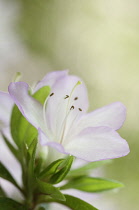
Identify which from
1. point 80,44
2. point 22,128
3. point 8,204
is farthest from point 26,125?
point 80,44

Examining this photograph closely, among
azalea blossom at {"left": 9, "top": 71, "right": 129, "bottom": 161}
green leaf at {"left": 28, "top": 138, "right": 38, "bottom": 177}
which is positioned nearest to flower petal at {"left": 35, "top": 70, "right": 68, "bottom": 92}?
azalea blossom at {"left": 9, "top": 71, "right": 129, "bottom": 161}

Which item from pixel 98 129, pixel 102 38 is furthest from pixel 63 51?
pixel 98 129

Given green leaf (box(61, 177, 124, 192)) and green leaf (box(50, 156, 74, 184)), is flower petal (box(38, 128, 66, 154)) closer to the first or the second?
green leaf (box(50, 156, 74, 184))

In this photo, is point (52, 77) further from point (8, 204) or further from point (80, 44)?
point (80, 44)

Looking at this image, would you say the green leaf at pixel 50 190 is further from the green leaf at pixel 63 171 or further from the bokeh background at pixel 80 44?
the bokeh background at pixel 80 44

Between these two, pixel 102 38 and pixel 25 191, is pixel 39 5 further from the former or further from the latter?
pixel 25 191

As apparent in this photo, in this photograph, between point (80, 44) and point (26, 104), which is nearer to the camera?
point (26, 104)

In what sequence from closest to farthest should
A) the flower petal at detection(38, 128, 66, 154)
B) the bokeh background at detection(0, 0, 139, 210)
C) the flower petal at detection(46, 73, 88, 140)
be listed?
the flower petal at detection(38, 128, 66, 154)
the flower petal at detection(46, 73, 88, 140)
the bokeh background at detection(0, 0, 139, 210)
